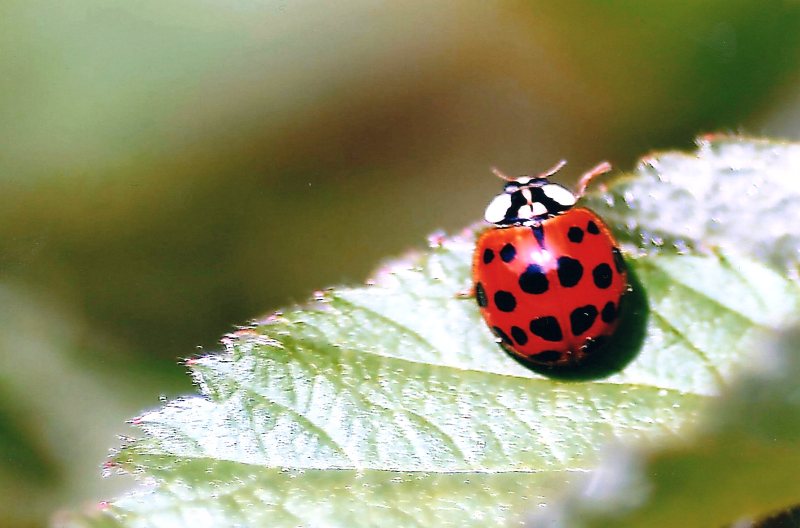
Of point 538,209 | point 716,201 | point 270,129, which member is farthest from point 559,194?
point 270,129

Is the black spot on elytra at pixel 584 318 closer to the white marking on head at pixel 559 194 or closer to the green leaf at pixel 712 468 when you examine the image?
the white marking on head at pixel 559 194

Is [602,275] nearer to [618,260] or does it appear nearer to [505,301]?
[618,260]

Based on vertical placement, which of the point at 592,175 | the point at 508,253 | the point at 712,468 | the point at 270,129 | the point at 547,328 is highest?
the point at 270,129

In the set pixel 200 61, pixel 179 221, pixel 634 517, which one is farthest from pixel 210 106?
pixel 634 517

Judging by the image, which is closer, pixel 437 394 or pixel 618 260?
pixel 437 394

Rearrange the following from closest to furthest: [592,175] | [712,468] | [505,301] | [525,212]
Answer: [712,468]
[505,301]
[525,212]
[592,175]

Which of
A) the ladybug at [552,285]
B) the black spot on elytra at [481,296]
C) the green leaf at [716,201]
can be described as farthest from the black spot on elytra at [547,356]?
the green leaf at [716,201]
